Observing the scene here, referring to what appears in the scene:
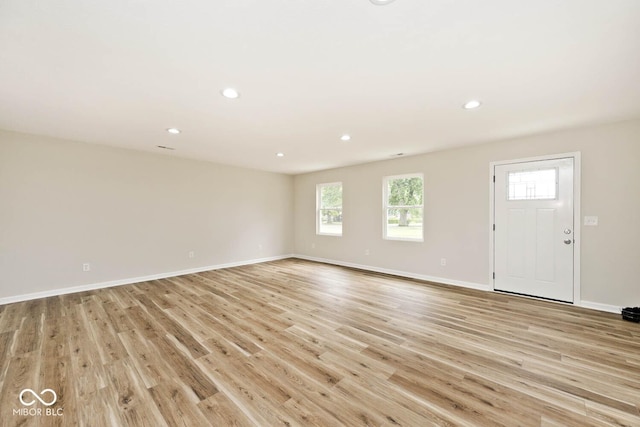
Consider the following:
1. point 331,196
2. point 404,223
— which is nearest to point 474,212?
A: point 404,223

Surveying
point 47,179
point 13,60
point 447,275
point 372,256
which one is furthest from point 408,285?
point 47,179

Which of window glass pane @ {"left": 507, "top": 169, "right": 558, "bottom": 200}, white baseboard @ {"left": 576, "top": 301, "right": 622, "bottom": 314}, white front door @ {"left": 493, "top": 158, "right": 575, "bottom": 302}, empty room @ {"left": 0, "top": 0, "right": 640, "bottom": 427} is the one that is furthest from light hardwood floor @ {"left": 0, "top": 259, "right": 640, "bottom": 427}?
window glass pane @ {"left": 507, "top": 169, "right": 558, "bottom": 200}

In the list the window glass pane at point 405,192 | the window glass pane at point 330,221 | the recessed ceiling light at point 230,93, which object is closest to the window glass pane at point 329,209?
the window glass pane at point 330,221

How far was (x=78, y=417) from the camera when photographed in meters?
1.55

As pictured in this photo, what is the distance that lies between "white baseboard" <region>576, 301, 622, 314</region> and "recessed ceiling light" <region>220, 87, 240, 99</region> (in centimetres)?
507

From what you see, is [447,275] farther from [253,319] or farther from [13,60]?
[13,60]

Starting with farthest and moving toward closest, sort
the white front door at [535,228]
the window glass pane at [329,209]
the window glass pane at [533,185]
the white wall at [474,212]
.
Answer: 1. the window glass pane at [329,209]
2. the window glass pane at [533,185]
3. the white front door at [535,228]
4. the white wall at [474,212]

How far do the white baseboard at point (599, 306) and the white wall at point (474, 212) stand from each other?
3cm

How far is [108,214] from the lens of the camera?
4.34m

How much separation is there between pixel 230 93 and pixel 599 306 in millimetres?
5214

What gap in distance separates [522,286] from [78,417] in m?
5.16

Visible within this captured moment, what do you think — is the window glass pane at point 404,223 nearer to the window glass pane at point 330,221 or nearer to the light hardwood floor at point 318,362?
the window glass pane at point 330,221

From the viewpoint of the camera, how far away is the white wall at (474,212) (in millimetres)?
3135

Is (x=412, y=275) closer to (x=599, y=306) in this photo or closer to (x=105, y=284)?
(x=599, y=306)
